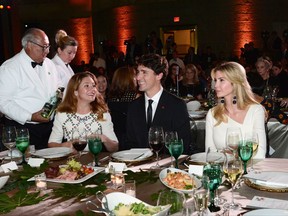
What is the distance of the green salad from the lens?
1.50 metres

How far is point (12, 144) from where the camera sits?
2598 millimetres

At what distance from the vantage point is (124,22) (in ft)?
49.3

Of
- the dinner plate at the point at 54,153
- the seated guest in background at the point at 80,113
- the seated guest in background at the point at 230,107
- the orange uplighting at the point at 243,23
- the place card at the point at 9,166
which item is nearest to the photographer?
the place card at the point at 9,166

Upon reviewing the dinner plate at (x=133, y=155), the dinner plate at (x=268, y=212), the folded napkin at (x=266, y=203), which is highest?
the dinner plate at (x=268, y=212)

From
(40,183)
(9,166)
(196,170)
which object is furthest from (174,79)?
(40,183)

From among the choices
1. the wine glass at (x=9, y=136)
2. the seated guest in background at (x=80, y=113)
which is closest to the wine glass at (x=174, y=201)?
the wine glass at (x=9, y=136)

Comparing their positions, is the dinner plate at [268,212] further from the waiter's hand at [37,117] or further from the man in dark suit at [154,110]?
the waiter's hand at [37,117]

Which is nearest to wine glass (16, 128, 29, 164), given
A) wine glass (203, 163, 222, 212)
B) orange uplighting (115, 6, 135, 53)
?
wine glass (203, 163, 222, 212)

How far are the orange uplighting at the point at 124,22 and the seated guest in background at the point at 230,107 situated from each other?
12.3m

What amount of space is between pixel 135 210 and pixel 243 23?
1264 cm

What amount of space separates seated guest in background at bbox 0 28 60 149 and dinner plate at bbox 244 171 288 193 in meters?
2.42

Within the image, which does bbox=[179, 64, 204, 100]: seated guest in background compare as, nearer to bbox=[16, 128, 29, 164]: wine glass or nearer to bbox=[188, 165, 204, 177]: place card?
bbox=[16, 128, 29, 164]: wine glass

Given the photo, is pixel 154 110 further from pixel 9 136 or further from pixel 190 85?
pixel 190 85

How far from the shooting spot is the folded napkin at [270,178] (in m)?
1.87
